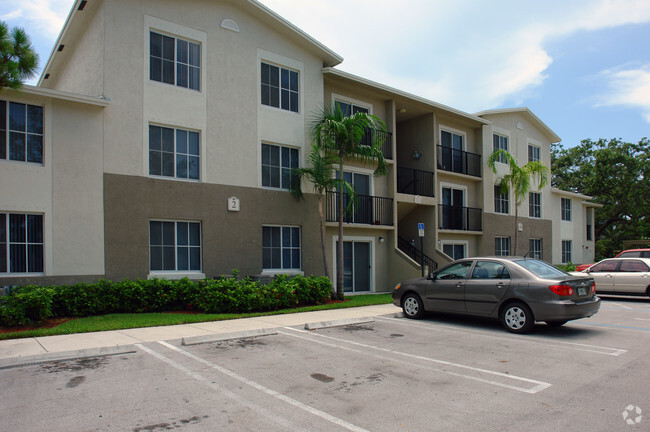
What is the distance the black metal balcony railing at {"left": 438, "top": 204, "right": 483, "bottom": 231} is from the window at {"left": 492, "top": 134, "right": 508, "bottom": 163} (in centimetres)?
357

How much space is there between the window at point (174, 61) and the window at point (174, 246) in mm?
4121

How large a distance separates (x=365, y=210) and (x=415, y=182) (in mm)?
3951

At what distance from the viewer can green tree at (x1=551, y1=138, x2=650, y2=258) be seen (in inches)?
1540

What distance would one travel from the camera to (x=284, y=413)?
5184 millimetres

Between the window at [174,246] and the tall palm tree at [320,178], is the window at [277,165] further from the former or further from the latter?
the window at [174,246]

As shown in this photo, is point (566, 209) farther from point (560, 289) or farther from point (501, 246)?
point (560, 289)

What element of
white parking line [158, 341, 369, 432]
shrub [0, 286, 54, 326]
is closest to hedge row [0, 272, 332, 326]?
shrub [0, 286, 54, 326]

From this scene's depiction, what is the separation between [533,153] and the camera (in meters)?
28.6

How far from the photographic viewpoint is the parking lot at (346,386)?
494cm

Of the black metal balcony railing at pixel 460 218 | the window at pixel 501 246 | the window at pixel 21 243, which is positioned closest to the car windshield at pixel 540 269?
the window at pixel 21 243

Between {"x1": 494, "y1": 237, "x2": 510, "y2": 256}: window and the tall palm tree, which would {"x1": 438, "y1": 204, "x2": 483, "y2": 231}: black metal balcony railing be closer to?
{"x1": 494, "y1": 237, "x2": 510, "y2": 256}: window

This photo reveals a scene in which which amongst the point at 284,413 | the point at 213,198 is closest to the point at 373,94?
the point at 213,198

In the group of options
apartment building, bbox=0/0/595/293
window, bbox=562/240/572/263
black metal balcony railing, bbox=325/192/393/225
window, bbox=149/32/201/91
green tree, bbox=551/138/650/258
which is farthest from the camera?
green tree, bbox=551/138/650/258

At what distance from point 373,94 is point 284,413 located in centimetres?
1629
